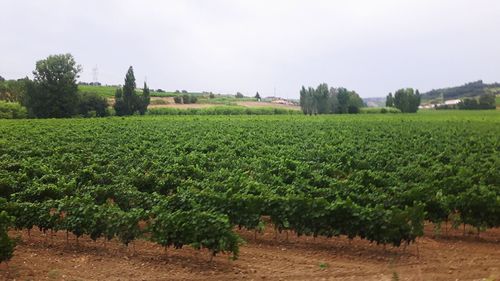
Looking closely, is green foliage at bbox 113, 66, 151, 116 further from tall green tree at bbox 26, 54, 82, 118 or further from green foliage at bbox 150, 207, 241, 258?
green foliage at bbox 150, 207, 241, 258

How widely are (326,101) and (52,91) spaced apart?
63.8 m

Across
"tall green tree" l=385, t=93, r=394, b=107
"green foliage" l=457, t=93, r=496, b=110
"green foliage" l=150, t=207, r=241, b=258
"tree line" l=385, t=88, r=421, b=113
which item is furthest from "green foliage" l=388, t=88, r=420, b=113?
"green foliage" l=150, t=207, r=241, b=258

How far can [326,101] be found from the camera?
111750 millimetres

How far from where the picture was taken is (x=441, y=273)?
8.26 meters

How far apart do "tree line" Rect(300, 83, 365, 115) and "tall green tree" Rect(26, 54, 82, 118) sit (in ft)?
187

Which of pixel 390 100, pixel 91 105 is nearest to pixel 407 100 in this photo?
pixel 390 100

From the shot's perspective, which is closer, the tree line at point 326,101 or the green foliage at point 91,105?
the green foliage at point 91,105

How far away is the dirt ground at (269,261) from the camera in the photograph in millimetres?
8148

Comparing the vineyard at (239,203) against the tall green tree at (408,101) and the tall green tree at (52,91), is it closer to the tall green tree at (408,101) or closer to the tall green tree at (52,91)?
the tall green tree at (52,91)

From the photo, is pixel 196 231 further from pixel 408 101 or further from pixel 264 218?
pixel 408 101

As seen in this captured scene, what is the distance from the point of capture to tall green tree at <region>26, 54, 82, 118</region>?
78188 millimetres

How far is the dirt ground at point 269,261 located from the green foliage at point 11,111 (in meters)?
72.2

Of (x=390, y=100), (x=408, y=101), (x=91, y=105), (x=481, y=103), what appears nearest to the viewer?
(x=91, y=105)

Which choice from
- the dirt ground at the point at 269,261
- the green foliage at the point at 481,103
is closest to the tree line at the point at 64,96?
the dirt ground at the point at 269,261
